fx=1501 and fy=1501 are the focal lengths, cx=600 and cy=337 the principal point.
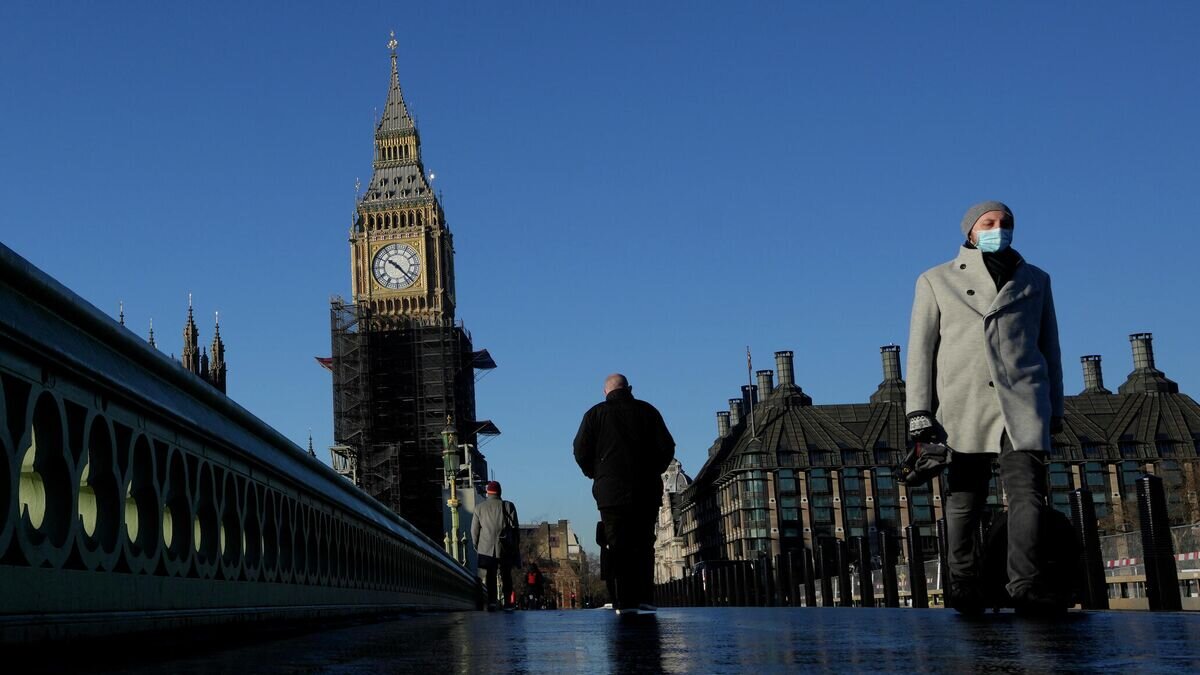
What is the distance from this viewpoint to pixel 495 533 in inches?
679

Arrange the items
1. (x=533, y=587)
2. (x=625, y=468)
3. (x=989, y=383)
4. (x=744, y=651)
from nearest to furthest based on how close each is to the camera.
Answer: (x=744, y=651) < (x=989, y=383) < (x=625, y=468) < (x=533, y=587)

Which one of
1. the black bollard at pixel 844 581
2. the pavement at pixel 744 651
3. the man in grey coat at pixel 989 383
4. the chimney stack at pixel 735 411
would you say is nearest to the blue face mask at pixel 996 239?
the man in grey coat at pixel 989 383

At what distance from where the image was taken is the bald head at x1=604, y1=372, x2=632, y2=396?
9.84 m

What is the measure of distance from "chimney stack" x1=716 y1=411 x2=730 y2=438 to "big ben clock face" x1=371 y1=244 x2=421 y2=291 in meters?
38.5

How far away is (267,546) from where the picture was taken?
807 centimetres

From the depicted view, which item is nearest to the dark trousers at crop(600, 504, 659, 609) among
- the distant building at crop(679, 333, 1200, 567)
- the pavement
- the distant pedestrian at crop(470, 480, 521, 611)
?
the pavement

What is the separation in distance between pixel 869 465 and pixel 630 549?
10402 cm

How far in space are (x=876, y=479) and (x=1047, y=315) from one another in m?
106

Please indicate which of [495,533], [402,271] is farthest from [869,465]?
[495,533]

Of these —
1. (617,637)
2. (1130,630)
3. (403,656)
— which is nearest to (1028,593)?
(1130,630)

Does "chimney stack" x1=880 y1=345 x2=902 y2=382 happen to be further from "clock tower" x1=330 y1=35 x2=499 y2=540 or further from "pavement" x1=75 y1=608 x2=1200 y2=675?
"pavement" x1=75 y1=608 x2=1200 y2=675

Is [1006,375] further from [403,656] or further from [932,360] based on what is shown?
[403,656]

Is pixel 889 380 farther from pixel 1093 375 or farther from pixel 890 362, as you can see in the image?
pixel 1093 375

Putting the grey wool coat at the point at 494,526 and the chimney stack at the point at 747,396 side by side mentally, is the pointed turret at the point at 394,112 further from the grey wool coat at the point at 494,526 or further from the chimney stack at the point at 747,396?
the grey wool coat at the point at 494,526
